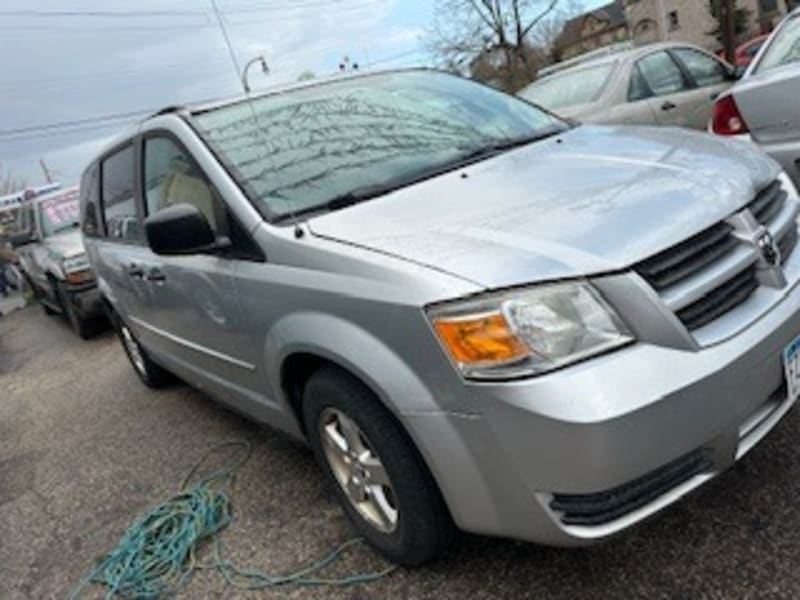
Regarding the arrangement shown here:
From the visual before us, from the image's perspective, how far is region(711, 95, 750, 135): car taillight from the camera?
4484 mm

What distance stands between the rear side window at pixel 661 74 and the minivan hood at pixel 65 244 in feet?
19.1

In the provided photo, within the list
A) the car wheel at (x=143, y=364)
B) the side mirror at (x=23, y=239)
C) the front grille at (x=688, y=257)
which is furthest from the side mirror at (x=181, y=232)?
the side mirror at (x=23, y=239)

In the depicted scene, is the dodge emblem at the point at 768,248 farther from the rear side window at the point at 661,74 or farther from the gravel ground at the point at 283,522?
the rear side window at the point at 661,74

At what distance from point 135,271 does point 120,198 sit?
62 cm

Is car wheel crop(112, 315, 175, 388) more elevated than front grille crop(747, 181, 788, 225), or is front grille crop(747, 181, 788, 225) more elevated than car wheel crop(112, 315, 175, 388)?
front grille crop(747, 181, 788, 225)

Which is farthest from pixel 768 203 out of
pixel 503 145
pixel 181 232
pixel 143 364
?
pixel 143 364

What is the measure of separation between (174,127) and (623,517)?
2391mm

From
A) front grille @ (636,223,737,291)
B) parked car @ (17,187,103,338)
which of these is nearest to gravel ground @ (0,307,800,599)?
front grille @ (636,223,737,291)

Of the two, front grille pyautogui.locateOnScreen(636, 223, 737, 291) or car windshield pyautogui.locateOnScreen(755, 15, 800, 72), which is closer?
front grille pyautogui.locateOnScreen(636, 223, 737, 291)

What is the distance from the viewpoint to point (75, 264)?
809cm

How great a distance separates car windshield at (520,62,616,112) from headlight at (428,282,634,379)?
5565 millimetres

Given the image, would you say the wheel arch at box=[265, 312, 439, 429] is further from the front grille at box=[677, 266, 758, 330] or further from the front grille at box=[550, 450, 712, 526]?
the front grille at box=[677, 266, 758, 330]

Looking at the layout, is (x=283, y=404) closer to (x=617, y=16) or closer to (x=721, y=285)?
(x=721, y=285)

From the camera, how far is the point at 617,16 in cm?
6391
